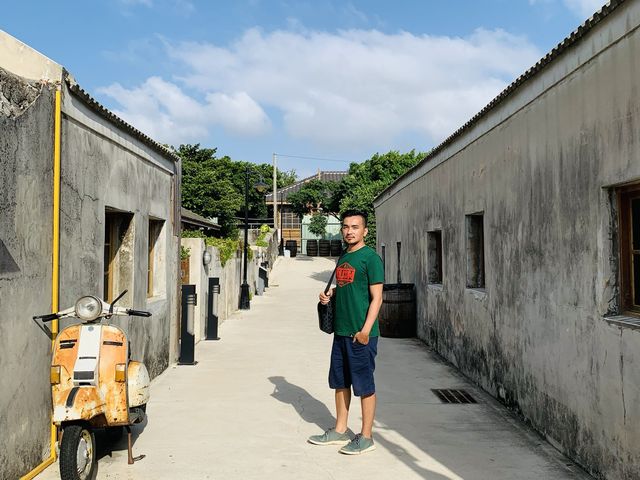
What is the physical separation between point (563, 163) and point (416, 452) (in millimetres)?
2630

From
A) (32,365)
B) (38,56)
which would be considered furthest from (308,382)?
(38,56)

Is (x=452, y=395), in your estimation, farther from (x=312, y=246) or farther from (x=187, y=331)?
(x=312, y=246)

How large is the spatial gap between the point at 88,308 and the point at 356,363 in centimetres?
207

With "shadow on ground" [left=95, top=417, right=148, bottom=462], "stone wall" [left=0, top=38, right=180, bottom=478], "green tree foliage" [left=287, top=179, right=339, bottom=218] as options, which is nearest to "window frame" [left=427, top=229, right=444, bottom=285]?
"stone wall" [left=0, top=38, right=180, bottom=478]

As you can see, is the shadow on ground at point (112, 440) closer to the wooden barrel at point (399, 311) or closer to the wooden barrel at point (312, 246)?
the wooden barrel at point (399, 311)

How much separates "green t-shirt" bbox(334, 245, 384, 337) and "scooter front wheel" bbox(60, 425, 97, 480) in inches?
78.9

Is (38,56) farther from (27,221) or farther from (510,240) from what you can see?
(510,240)

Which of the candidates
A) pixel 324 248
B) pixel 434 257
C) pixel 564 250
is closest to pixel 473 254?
pixel 434 257

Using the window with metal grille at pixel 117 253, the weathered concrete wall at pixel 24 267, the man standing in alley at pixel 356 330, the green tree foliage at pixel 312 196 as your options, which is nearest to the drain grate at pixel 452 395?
the man standing in alley at pixel 356 330

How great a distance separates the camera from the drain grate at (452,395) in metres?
6.44

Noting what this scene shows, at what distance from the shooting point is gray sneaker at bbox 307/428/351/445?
4.90 meters

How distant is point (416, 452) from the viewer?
15.6 feet

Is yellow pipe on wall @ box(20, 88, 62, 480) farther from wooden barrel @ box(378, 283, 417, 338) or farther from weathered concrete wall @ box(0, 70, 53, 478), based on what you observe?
wooden barrel @ box(378, 283, 417, 338)

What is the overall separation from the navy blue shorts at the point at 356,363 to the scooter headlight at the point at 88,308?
1813 mm
